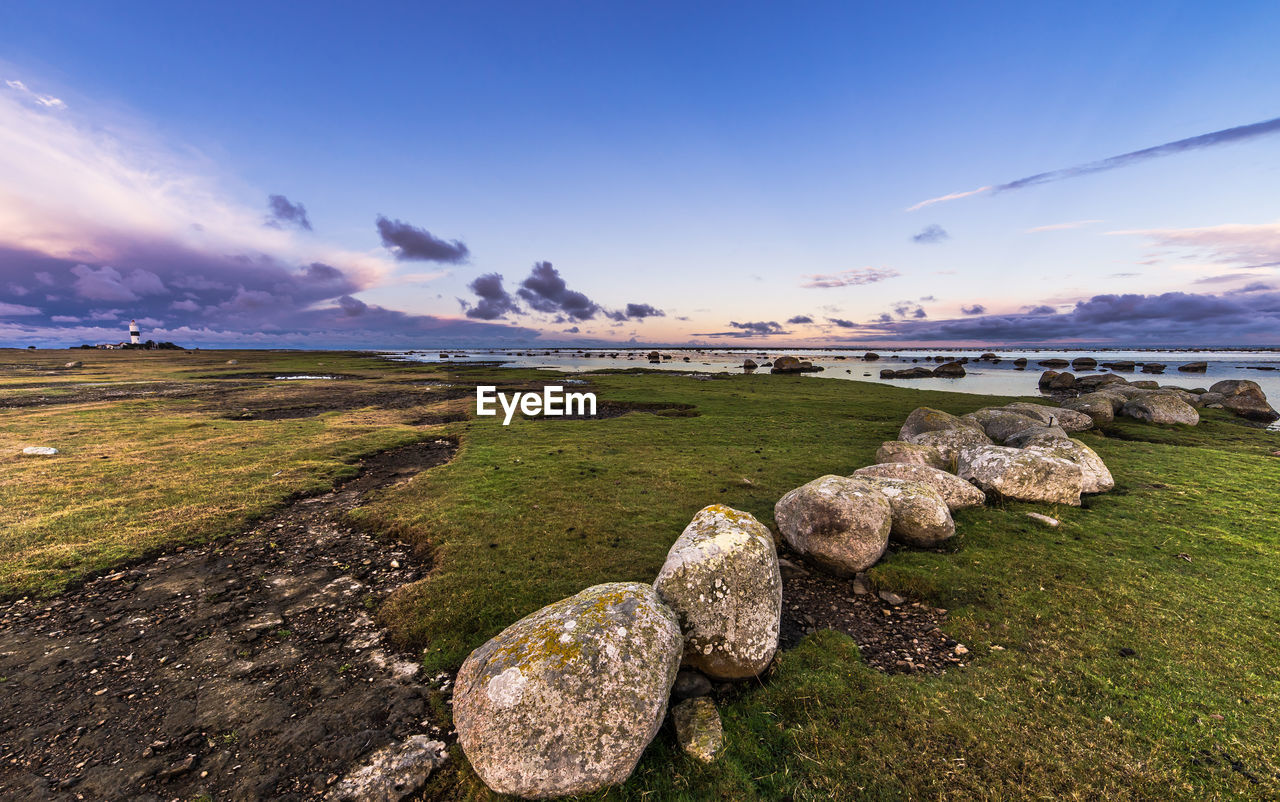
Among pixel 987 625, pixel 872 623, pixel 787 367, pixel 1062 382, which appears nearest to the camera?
pixel 987 625

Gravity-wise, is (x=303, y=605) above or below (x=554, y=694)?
below

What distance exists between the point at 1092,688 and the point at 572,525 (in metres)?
10.1

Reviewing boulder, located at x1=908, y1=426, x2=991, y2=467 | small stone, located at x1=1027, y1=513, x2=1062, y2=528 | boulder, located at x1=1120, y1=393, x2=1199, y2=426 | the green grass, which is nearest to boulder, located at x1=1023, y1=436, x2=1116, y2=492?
the green grass

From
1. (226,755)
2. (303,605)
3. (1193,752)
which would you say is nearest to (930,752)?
(1193,752)

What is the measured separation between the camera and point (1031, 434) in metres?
17.8

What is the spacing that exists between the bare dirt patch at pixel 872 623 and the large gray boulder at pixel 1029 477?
678 centimetres

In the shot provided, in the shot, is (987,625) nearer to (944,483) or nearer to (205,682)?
(944,483)

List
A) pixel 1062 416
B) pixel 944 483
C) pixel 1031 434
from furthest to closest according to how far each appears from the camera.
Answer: pixel 1062 416, pixel 1031 434, pixel 944 483

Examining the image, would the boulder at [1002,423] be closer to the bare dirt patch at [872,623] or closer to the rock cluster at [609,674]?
the bare dirt patch at [872,623]

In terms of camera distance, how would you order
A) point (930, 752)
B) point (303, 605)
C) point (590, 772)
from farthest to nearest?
point (303, 605) → point (930, 752) → point (590, 772)

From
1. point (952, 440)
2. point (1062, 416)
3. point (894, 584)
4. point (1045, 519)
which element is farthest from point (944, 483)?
point (1062, 416)

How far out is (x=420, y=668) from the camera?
7.09m

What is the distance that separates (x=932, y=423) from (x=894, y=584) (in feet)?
41.8

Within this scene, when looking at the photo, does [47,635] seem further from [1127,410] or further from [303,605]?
[1127,410]
